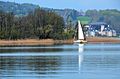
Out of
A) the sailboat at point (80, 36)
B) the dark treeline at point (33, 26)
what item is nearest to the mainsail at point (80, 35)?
the sailboat at point (80, 36)

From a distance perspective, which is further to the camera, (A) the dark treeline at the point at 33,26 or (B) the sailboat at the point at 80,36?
(B) the sailboat at the point at 80,36

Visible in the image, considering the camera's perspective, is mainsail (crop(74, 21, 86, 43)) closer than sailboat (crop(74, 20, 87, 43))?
No

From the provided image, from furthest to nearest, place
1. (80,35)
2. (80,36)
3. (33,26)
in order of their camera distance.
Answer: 1. (80,35)
2. (80,36)
3. (33,26)

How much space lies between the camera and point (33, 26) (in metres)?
141

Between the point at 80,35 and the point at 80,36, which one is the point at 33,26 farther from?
the point at 80,35

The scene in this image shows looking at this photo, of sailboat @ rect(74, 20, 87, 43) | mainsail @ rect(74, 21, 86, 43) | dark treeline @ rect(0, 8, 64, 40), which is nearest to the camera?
dark treeline @ rect(0, 8, 64, 40)

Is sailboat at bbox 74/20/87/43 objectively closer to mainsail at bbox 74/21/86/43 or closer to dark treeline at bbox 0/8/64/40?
mainsail at bbox 74/21/86/43

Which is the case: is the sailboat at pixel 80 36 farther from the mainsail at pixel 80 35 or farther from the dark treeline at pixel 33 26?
the dark treeline at pixel 33 26

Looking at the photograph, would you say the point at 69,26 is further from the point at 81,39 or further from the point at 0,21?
the point at 0,21

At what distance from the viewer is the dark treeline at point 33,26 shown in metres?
132

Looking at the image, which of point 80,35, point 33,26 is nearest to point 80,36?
point 80,35

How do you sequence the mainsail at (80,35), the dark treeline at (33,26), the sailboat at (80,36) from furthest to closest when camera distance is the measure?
1. the mainsail at (80,35)
2. the sailboat at (80,36)
3. the dark treeline at (33,26)

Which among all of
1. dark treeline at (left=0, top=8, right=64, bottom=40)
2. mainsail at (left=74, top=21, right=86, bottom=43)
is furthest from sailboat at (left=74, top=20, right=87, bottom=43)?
dark treeline at (left=0, top=8, right=64, bottom=40)

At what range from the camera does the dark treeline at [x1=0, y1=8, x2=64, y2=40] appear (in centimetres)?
13162
